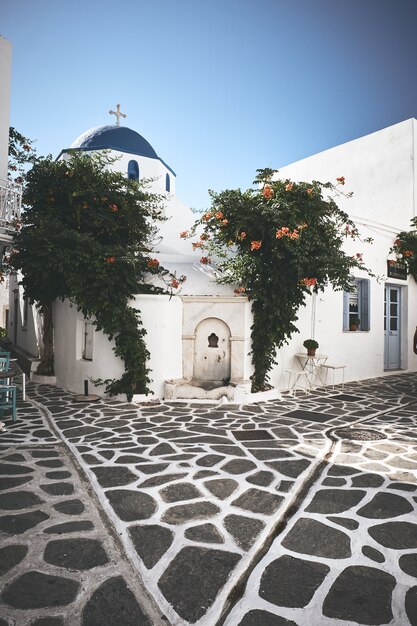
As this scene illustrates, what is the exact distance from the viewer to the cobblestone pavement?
2.36 metres

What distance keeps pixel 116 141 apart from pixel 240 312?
1046 centimetres

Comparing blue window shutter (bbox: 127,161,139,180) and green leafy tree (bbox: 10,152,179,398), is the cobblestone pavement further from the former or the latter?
blue window shutter (bbox: 127,161,139,180)

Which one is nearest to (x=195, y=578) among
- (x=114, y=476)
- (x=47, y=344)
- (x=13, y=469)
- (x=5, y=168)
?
(x=114, y=476)

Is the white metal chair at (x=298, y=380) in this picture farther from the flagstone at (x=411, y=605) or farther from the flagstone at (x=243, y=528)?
the flagstone at (x=411, y=605)

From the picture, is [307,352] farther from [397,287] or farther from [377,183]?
[377,183]

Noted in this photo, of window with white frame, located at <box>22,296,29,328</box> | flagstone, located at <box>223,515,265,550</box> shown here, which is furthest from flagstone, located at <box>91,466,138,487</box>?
window with white frame, located at <box>22,296,29,328</box>

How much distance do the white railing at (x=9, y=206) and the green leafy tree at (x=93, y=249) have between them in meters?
0.28

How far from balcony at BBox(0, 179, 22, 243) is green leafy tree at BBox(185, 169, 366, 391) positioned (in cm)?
423

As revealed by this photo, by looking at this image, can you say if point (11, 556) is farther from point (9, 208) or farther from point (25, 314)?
point (25, 314)

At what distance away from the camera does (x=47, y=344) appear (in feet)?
37.4

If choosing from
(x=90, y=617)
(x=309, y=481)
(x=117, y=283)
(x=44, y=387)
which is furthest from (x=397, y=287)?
(x=90, y=617)

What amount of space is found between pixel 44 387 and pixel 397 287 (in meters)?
11.7

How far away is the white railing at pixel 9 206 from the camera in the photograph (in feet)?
27.5

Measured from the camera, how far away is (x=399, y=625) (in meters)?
2.22
